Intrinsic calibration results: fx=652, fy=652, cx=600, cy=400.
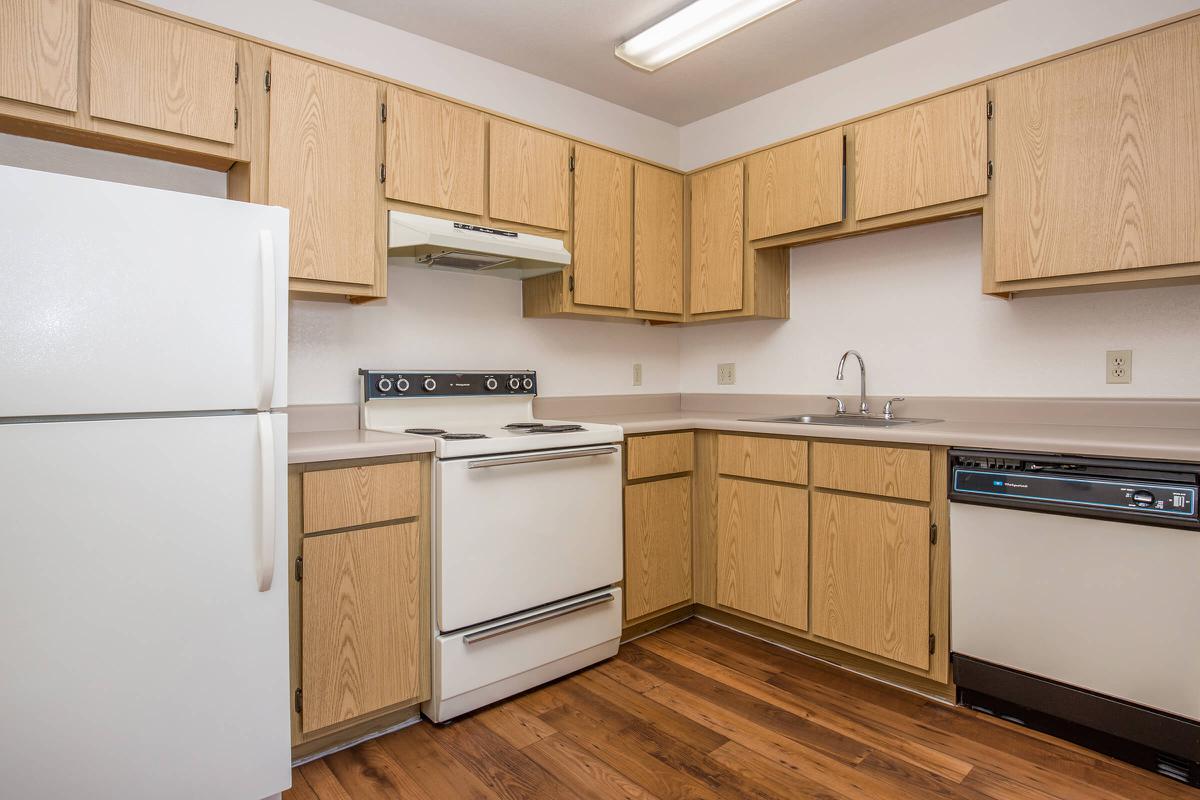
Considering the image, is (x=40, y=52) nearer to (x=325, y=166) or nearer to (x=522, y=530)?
(x=325, y=166)

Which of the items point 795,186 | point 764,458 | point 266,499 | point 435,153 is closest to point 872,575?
point 764,458

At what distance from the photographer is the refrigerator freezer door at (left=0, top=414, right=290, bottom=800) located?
4.25ft

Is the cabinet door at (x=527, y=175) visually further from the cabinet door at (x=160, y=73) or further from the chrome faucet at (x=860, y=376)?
the chrome faucet at (x=860, y=376)

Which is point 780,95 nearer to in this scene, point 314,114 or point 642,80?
point 642,80

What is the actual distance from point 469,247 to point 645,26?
3.76 ft

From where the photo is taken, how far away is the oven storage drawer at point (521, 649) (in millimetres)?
2055

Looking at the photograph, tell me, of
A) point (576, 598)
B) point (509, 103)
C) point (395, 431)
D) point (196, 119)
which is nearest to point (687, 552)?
point (576, 598)

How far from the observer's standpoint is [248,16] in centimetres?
222

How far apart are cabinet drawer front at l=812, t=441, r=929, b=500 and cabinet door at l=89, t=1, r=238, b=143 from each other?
2.24 metres

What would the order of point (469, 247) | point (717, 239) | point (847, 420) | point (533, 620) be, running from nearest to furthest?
point (533, 620)
point (469, 247)
point (847, 420)
point (717, 239)

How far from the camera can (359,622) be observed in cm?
193

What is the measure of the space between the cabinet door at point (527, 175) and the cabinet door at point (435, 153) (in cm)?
5

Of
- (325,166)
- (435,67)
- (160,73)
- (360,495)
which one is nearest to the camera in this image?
(160,73)

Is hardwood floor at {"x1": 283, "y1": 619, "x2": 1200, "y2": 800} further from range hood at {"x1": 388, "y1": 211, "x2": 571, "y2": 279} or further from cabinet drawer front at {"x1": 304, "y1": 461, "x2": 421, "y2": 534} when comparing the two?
range hood at {"x1": 388, "y1": 211, "x2": 571, "y2": 279}
